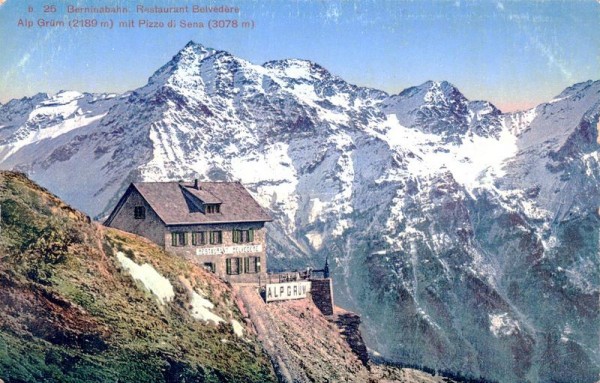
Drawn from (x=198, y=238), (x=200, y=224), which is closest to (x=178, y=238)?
(x=198, y=238)

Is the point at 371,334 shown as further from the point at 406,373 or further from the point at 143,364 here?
the point at 143,364

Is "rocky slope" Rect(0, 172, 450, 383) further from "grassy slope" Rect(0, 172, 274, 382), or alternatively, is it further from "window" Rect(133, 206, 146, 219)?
"window" Rect(133, 206, 146, 219)

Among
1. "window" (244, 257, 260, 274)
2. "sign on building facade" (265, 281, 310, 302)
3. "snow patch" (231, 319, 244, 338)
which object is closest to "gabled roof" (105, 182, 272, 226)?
"window" (244, 257, 260, 274)

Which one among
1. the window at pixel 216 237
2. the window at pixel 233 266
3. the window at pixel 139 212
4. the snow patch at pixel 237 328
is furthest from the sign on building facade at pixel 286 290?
the window at pixel 139 212

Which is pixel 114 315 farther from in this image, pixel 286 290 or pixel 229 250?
pixel 286 290

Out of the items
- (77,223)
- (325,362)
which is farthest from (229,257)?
(77,223)
